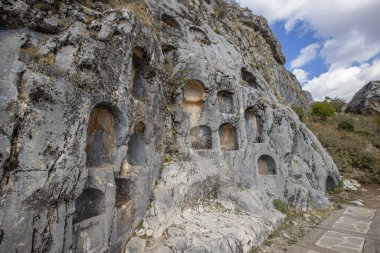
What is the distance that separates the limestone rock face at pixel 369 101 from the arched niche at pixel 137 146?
41.8m

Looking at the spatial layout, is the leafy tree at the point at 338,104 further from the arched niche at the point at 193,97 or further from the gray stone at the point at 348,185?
the arched niche at the point at 193,97

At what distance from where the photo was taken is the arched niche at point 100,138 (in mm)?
7414

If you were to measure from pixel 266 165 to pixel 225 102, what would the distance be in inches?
175

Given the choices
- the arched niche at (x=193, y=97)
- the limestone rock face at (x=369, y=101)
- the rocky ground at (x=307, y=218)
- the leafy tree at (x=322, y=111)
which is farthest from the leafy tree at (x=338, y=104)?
the arched niche at (x=193, y=97)

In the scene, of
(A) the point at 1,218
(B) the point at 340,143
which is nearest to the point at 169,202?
(A) the point at 1,218

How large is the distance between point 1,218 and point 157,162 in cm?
591

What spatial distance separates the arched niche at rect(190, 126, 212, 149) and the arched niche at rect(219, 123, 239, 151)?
37.2 inches

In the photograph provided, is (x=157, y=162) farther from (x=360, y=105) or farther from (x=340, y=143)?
(x=360, y=105)

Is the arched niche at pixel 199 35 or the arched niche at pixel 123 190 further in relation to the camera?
the arched niche at pixel 199 35

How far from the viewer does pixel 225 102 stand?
14992 millimetres

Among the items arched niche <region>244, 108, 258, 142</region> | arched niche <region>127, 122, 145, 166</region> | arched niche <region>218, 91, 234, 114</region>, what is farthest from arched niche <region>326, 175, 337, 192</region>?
arched niche <region>127, 122, 145, 166</region>

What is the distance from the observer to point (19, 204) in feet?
16.1

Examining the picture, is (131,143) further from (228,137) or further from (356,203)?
(356,203)

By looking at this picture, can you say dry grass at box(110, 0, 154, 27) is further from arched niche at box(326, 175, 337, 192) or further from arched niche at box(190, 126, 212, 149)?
arched niche at box(326, 175, 337, 192)
